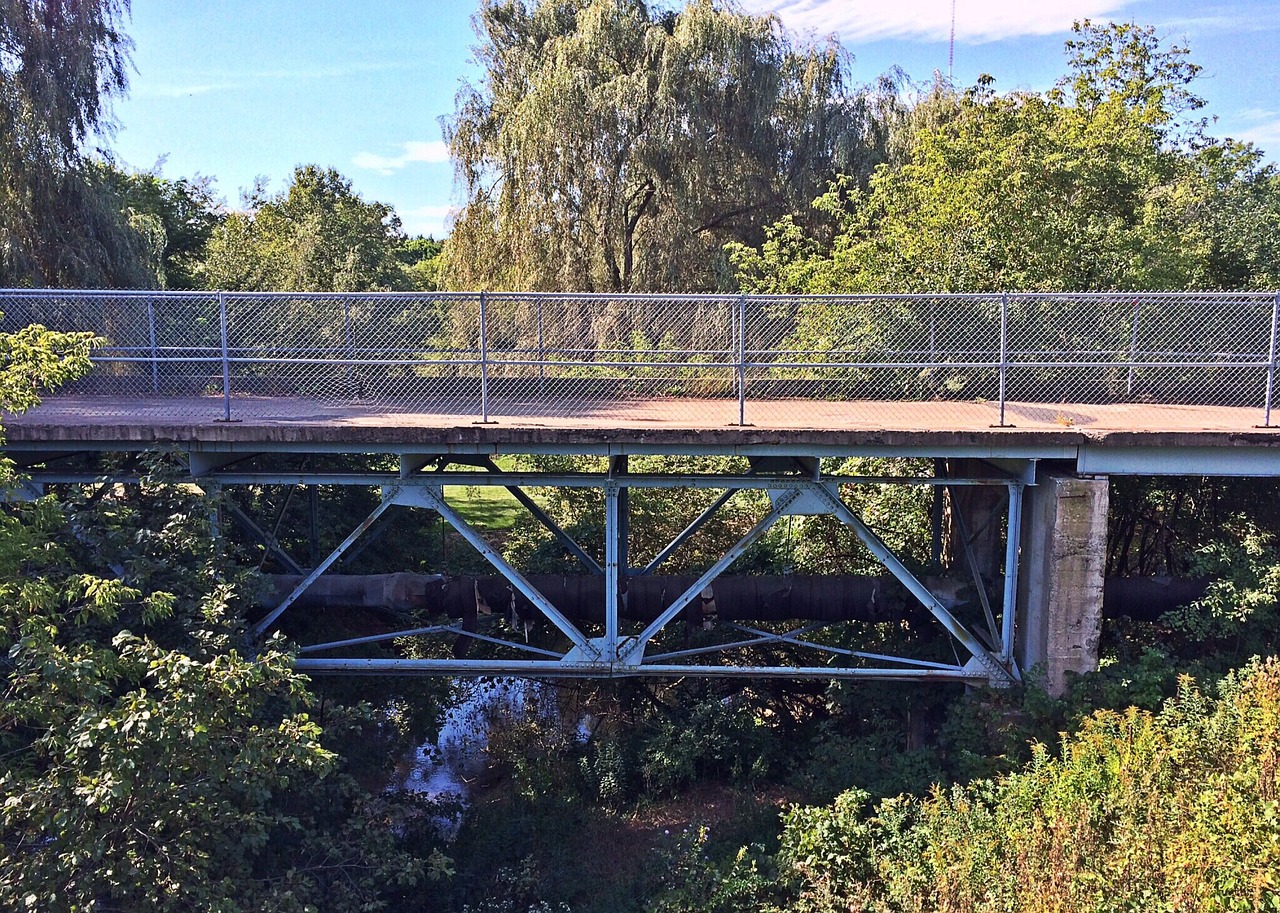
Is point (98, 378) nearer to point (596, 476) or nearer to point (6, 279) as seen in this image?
point (6, 279)

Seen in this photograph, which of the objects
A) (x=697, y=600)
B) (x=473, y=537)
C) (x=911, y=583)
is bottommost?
(x=697, y=600)

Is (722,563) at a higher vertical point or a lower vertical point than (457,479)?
lower

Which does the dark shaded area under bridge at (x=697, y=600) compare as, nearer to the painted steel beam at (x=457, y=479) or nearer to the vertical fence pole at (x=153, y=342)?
the painted steel beam at (x=457, y=479)

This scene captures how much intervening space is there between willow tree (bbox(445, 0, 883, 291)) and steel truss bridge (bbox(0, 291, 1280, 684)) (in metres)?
6.89

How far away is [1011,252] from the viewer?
13672 mm

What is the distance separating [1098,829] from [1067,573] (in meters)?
2.40

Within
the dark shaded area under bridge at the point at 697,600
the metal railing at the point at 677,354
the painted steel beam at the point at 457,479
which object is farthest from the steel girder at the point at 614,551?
the metal railing at the point at 677,354

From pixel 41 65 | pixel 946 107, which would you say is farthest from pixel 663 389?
pixel 946 107

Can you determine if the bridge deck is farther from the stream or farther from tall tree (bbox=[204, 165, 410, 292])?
tall tree (bbox=[204, 165, 410, 292])

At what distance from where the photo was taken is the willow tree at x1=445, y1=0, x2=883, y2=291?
20.1 meters

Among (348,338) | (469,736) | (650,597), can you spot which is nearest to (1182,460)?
(650,597)

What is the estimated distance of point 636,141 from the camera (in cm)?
2006

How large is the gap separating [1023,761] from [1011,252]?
26.0ft

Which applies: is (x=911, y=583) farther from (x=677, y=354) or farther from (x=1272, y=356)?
(x=677, y=354)
